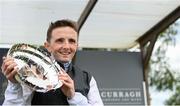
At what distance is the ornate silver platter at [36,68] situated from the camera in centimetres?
108

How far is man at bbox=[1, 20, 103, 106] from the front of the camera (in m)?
1.11

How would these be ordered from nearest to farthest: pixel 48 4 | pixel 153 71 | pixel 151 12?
pixel 48 4 → pixel 151 12 → pixel 153 71

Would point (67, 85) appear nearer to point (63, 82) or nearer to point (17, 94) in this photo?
point (63, 82)

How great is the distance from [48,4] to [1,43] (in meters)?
1.20

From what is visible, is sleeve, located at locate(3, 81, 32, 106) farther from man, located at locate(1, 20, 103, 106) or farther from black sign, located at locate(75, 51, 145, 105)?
black sign, located at locate(75, 51, 145, 105)

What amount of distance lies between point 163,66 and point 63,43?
929cm

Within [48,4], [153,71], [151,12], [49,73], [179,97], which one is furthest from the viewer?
[179,97]

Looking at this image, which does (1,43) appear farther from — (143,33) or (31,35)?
(143,33)

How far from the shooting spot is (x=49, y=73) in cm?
109

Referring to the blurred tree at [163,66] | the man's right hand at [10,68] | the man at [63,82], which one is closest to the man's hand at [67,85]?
the man at [63,82]

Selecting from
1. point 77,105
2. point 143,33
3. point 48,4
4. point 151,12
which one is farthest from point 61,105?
point 143,33

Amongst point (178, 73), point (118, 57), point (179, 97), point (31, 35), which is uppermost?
point (31, 35)

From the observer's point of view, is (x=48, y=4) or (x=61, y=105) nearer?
(x=61, y=105)

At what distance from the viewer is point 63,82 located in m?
1.10
